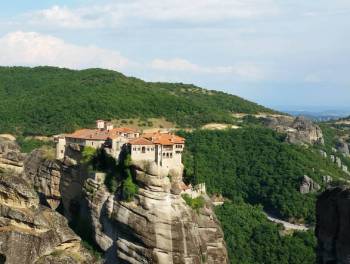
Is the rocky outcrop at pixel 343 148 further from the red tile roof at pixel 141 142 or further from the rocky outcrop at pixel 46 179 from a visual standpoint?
the red tile roof at pixel 141 142

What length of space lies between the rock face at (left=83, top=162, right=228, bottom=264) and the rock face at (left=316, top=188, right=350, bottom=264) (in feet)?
82.2

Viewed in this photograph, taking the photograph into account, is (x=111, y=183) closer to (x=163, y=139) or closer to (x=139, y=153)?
(x=139, y=153)

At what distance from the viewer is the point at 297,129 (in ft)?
557

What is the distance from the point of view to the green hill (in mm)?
141250

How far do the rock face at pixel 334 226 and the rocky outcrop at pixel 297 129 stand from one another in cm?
10493

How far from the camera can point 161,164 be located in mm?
68688

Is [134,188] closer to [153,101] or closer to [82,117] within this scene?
[82,117]

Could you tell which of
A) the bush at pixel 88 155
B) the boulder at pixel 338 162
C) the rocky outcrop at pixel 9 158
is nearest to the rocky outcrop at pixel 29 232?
the rocky outcrop at pixel 9 158

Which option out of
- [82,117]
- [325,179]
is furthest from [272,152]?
[82,117]

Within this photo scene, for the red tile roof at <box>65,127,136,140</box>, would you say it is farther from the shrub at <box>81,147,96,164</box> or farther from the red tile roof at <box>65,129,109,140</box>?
the shrub at <box>81,147,96,164</box>

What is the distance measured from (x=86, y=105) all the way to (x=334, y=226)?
113400mm

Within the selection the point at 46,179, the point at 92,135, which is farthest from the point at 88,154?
the point at 46,179

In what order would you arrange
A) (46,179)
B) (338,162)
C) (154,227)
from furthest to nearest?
(338,162) < (46,179) < (154,227)

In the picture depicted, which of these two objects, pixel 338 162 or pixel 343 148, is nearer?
pixel 338 162
